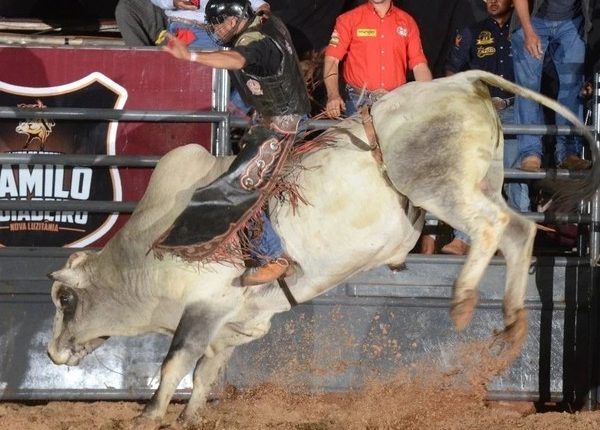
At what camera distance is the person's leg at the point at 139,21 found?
8109 millimetres

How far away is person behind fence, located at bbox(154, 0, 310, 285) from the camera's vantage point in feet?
19.4

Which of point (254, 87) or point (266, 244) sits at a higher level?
point (254, 87)

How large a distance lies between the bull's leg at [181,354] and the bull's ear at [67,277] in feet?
2.57

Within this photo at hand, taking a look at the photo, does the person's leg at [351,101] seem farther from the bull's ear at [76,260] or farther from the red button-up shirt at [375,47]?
the bull's ear at [76,260]

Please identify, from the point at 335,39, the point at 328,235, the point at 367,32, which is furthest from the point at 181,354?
the point at 367,32

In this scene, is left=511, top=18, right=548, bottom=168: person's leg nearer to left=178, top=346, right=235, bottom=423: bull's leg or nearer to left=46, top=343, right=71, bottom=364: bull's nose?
left=178, top=346, right=235, bottom=423: bull's leg

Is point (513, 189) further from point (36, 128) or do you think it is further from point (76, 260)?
point (36, 128)

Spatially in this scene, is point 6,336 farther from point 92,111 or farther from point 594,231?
point 594,231

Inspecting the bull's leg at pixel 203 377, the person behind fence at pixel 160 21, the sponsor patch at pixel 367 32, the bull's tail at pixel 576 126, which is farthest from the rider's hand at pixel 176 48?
the sponsor patch at pixel 367 32

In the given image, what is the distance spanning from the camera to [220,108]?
23.9 feet

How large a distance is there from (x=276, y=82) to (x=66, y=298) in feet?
6.17

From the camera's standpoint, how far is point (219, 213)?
6055 millimetres

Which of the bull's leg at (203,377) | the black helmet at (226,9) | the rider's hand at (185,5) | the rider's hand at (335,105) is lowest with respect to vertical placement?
the bull's leg at (203,377)

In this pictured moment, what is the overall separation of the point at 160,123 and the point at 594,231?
292 cm
